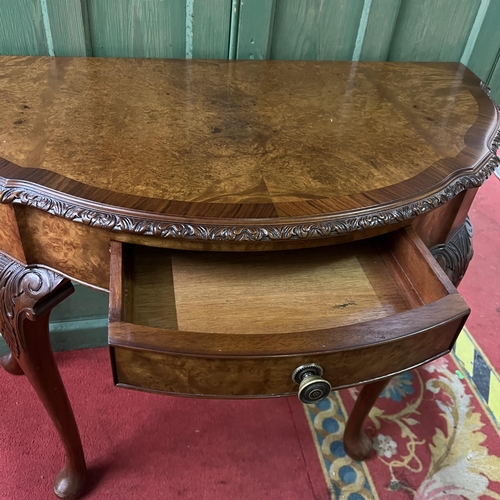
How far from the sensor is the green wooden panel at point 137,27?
801 mm

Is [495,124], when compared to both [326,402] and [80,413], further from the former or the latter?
[80,413]

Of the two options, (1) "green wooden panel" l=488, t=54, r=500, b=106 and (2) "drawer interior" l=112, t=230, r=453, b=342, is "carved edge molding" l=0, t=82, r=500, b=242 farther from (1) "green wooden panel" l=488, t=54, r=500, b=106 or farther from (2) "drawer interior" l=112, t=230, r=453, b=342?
(1) "green wooden panel" l=488, t=54, r=500, b=106

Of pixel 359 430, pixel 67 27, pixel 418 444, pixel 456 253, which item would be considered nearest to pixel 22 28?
pixel 67 27

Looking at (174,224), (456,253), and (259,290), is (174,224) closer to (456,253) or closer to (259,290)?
(259,290)

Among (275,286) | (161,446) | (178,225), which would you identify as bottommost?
(161,446)

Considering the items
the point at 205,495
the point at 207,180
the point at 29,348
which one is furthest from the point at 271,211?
the point at 205,495

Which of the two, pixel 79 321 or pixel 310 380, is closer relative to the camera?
pixel 310 380

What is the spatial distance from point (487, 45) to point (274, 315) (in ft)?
2.43

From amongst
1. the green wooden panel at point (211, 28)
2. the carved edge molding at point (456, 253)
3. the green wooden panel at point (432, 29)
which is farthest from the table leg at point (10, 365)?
the green wooden panel at point (432, 29)

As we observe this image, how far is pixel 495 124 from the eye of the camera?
29.5 inches

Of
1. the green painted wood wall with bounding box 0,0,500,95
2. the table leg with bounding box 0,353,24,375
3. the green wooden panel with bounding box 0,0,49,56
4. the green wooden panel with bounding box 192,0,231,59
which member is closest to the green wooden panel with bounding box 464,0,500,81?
the green painted wood wall with bounding box 0,0,500,95

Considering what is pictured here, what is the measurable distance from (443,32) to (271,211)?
0.64 m

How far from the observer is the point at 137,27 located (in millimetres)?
823

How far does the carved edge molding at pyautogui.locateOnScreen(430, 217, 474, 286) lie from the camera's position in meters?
0.77
